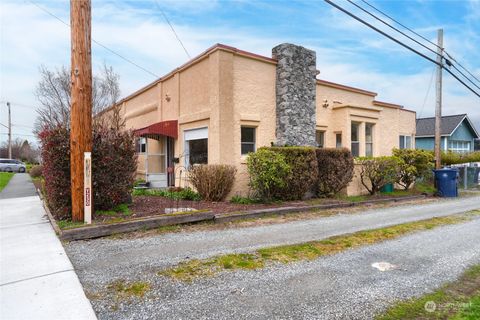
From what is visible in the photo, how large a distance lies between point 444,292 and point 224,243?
356 cm

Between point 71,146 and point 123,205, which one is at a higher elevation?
point 71,146

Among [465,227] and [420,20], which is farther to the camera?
[420,20]

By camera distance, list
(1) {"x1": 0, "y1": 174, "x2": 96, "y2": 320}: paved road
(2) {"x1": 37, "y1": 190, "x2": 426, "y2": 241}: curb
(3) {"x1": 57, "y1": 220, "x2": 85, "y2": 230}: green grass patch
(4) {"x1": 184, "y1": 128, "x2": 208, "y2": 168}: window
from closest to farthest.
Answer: (1) {"x1": 0, "y1": 174, "x2": 96, "y2": 320}: paved road → (2) {"x1": 37, "y1": 190, "x2": 426, "y2": 241}: curb → (3) {"x1": 57, "y1": 220, "x2": 85, "y2": 230}: green grass patch → (4) {"x1": 184, "y1": 128, "x2": 208, "y2": 168}: window

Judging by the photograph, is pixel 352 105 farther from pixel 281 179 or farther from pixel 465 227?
pixel 465 227

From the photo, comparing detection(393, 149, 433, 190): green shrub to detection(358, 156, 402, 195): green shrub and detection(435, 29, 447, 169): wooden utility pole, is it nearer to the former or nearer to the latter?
detection(435, 29, 447, 169): wooden utility pole

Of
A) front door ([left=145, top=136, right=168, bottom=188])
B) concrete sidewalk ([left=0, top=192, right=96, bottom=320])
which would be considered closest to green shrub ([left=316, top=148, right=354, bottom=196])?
front door ([left=145, top=136, right=168, bottom=188])

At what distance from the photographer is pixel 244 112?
11.9 m

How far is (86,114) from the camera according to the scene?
7223 mm

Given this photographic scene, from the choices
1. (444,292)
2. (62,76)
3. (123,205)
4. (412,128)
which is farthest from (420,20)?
(62,76)

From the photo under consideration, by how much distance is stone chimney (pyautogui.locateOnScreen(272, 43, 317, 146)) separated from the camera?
12578mm

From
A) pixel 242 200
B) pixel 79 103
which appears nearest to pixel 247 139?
pixel 242 200

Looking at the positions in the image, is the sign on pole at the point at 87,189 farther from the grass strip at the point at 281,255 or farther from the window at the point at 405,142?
the window at the point at 405,142

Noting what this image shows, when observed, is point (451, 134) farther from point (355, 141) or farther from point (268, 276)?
point (268, 276)

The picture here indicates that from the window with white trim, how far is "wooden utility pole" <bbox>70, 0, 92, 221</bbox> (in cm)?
600
